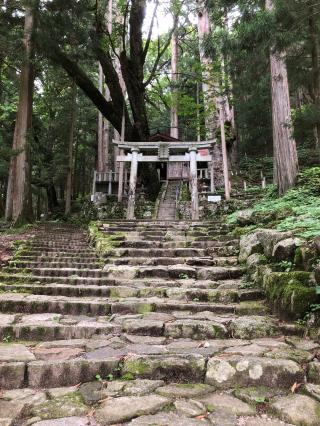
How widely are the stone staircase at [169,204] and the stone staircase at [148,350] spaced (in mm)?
9908

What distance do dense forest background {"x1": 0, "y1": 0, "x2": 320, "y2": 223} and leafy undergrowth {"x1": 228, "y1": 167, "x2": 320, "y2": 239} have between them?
1243mm

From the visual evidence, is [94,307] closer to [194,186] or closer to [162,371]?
[162,371]

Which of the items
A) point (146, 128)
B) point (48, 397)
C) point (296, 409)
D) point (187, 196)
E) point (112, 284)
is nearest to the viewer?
point (296, 409)

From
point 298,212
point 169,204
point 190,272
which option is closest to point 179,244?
point 190,272

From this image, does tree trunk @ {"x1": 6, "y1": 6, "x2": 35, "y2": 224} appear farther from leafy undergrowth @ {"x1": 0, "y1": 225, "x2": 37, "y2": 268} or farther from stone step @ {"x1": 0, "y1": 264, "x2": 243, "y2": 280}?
stone step @ {"x1": 0, "y1": 264, "x2": 243, "y2": 280}

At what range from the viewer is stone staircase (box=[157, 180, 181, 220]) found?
1611 cm

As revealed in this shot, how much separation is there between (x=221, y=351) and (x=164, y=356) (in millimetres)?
512

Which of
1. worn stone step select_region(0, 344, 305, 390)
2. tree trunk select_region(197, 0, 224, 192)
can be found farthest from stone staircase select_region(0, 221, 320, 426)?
tree trunk select_region(197, 0, 224, 192)

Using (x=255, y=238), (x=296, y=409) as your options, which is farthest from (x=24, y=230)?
(x=296, y=409)

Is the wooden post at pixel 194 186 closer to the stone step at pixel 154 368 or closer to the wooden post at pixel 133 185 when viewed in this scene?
the wooden post at pixel 133 185

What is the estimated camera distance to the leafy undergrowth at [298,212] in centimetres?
474

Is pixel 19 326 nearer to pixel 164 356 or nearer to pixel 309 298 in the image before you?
pixel 164 356

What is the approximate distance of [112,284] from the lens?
5461 mm

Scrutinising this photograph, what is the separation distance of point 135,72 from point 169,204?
6.07 meters
